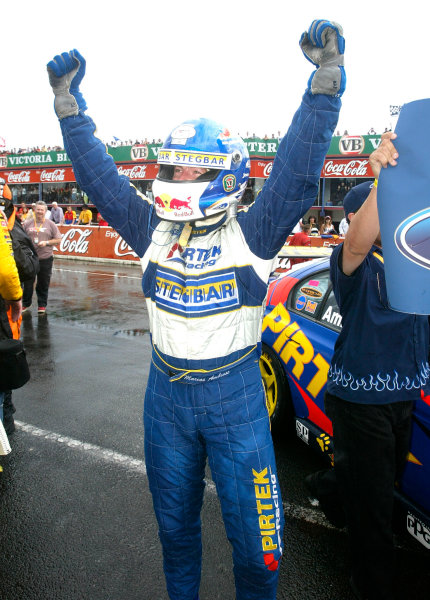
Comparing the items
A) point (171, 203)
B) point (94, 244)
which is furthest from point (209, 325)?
point (94, 244)

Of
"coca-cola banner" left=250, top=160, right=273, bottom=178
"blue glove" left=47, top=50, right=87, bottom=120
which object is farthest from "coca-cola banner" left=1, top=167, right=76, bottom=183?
"blue glove" left=47, top=50, right=87, bottom=120

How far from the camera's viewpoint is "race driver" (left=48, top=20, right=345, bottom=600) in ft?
6.16

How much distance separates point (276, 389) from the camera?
12.1 ft

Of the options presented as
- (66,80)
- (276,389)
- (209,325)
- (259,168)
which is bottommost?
(276,389)

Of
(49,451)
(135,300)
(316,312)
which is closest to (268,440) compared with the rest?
(316,312)

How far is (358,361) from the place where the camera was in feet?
7.20

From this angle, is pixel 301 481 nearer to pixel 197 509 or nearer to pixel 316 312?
pixel 316 312

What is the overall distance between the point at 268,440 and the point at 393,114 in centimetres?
125

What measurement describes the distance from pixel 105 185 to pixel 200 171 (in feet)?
1.40

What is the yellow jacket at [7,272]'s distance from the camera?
3.39 metres

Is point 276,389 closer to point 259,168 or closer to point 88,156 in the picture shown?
point 88,156

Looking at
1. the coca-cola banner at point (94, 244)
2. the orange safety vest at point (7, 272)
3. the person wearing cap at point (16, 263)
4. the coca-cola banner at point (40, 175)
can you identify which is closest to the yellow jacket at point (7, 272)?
the orange safety vest at point (7, 272)

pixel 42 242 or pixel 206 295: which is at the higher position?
pixel 206 295

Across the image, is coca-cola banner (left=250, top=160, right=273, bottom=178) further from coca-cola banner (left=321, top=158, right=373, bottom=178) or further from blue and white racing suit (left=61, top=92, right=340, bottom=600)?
blue and white racing suit (left=61, top=92, right=340, bottom=600)
